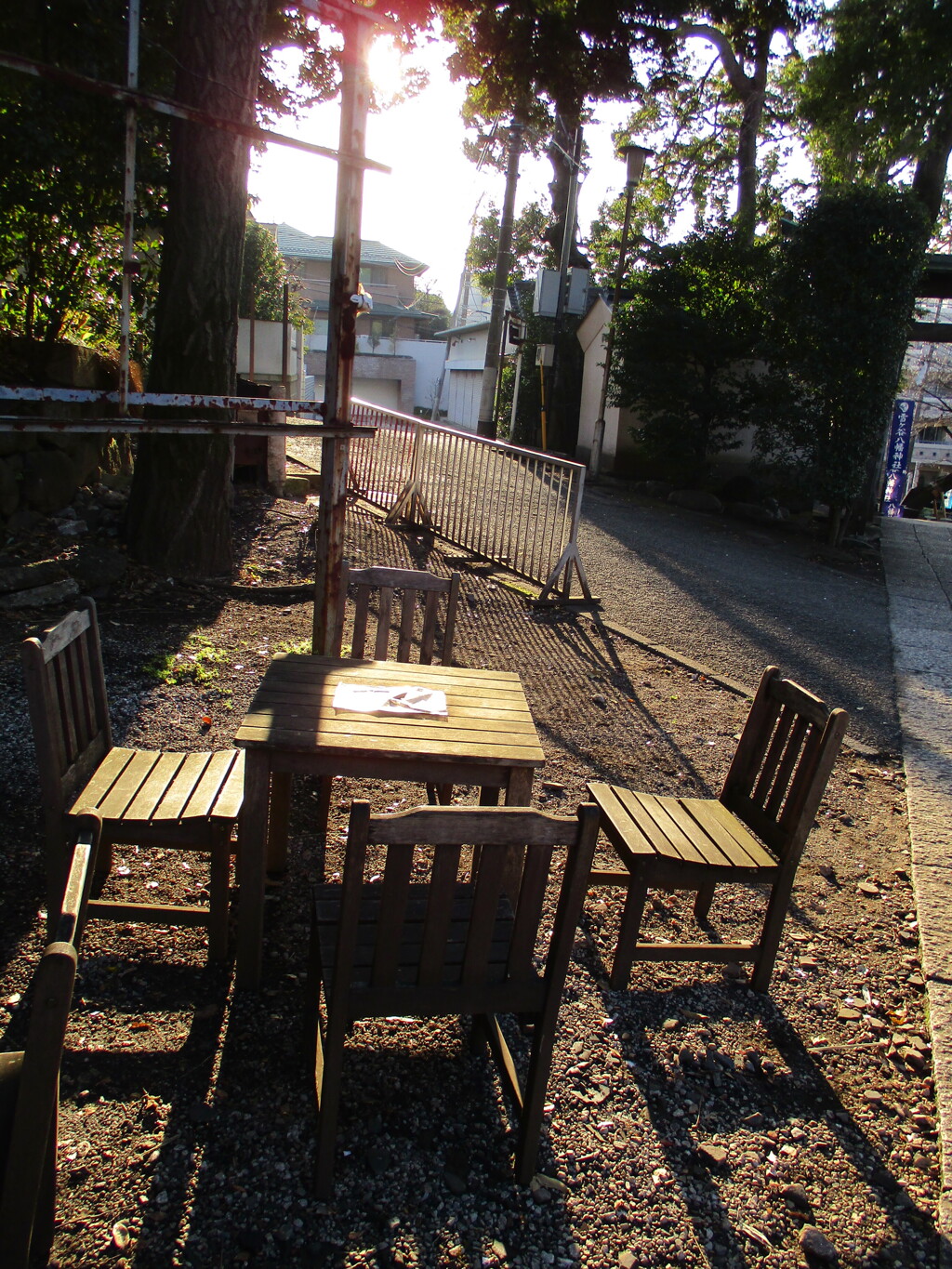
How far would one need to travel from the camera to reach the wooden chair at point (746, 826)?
3133 mm

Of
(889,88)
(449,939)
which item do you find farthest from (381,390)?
(449,939)

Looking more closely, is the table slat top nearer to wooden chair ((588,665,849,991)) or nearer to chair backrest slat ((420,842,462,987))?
wooden chair ((588,665,849,991))

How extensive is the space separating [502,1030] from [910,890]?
229 centimetres

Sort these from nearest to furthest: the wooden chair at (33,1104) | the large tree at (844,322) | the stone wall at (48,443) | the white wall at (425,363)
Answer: the wooden chair at (33,1104) < the stone wall at (48,443) < the large tree at (844,322) < the white wall at (425,363)

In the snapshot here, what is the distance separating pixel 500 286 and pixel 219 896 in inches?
792

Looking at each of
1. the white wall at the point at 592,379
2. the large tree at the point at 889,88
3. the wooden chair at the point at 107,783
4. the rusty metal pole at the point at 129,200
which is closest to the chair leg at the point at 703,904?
the wooden chair at the point at 107,783

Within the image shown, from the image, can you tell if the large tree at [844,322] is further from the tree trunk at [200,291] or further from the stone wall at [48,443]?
the stone wall at [48,443]

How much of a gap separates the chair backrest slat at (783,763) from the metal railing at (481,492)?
14.1 feet

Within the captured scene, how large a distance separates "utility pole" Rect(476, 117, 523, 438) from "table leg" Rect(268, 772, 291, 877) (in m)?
17.3

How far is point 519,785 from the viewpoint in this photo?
301 centimetres

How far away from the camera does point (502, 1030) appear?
299cm

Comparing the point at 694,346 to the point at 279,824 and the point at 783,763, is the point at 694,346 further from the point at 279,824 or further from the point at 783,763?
the point at 279,824

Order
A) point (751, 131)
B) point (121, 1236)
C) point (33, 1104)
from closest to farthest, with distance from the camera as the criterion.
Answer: point (33, 1104), point (121, 1236), point (751, 131)

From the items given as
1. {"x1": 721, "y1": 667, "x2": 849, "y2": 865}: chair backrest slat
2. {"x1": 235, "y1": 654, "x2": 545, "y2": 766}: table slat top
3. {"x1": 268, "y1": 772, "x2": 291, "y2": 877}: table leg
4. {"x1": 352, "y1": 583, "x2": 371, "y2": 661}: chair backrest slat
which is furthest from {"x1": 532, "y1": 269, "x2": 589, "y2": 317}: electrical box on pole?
{"x1": 268, "y1": 772, "x2": 291, "y2": 877}: table leg
